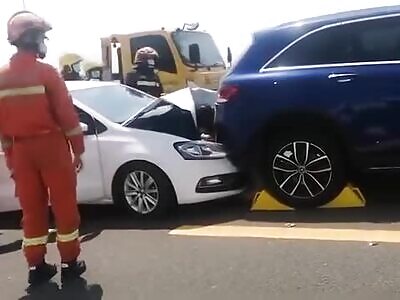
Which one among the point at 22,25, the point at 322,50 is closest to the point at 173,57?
the point at 322,50

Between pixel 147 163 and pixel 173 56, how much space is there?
7.19 meters

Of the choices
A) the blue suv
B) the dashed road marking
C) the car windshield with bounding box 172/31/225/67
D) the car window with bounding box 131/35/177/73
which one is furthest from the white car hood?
the car windshield with bounding box 172/31/225/67

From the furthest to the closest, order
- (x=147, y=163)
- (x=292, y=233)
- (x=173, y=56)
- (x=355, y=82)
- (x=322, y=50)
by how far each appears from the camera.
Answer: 1. (x=173, y=56)
2. (x=147, y=163)
3. (x=322, y=50)
4. (x=355, y=82)
5. (x=292, y=233)

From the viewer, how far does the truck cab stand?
1418cm

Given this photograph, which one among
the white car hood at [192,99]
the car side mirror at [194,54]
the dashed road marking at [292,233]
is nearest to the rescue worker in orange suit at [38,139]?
the dashed road marking at [292,233]

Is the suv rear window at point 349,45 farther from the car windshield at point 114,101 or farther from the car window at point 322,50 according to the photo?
the car windshield at point 114,101

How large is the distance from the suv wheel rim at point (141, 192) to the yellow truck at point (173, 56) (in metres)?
6.51

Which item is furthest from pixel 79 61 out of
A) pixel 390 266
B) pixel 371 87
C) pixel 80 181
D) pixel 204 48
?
pixel 390 266

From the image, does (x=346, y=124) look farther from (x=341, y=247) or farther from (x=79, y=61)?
(x=79, y=61)

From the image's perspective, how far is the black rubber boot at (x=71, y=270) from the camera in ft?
18.4

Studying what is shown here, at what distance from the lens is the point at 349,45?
281 inches

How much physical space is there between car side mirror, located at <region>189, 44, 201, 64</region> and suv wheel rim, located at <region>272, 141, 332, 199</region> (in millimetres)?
7338

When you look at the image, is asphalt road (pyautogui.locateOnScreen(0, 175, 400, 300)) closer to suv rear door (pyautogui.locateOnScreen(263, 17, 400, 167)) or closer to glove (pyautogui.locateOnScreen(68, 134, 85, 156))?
suv rear door (pyautogui.locateOnScreen(263, 17, 400, 167))

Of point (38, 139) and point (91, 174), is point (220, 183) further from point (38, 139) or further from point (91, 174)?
point (38, 139)
